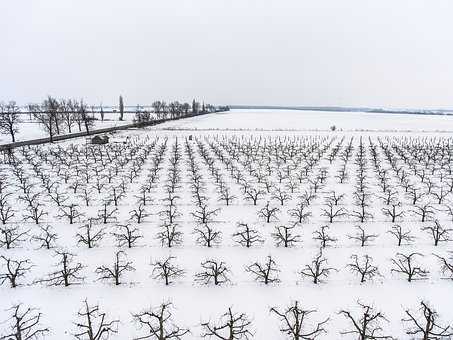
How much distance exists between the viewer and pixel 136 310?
10.3m

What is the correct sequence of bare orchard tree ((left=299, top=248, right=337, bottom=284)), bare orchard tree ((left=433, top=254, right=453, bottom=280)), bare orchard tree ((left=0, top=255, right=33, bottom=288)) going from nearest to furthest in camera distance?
bare orchard tree ((left=0, top=255, right=33, bottom=288)), bare orchard tree ((left=299, top=248, right=337, bottom=284)), bare orchard tree ((left=433, top=254, right=453, bottom=280))

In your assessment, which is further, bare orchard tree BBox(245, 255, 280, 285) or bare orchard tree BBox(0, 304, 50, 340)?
bare orchard tree BBox(245, 255, 280, 285)

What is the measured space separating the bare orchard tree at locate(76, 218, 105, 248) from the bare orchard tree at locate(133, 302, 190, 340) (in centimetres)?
563

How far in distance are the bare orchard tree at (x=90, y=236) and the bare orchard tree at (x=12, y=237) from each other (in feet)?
8.10

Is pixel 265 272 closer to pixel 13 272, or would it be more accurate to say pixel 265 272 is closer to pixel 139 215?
pixel 139 215

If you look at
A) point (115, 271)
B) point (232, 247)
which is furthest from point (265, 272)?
point (115, 271)

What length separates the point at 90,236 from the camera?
15.5m

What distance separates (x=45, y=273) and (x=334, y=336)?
34.8 feet

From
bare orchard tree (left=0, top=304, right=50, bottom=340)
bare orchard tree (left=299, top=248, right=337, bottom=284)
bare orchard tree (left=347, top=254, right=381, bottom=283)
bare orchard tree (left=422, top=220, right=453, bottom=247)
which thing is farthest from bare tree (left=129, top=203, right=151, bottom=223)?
bare orchard tree (left=422, top=220, right=453, bottom=247)

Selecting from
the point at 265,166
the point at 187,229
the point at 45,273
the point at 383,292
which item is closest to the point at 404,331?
the point at 383,292

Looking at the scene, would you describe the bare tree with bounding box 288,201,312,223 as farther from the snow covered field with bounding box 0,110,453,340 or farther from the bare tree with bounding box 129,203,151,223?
the bare tree with bounding box 129,203,151,223

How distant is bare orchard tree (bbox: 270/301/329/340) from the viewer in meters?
8.84

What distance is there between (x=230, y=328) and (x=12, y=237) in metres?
11.9

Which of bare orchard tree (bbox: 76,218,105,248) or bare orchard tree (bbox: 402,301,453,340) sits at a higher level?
bare orchard tree (bbox: 76,218,105,248)
